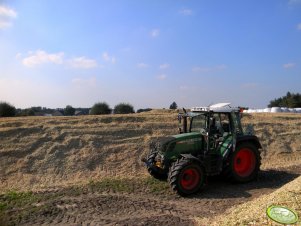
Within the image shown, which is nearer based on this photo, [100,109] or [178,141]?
[178,141]

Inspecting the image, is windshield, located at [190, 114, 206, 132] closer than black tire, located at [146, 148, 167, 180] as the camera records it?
No

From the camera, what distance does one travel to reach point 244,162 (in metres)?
11.8

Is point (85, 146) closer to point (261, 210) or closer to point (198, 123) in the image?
point (198, 123)

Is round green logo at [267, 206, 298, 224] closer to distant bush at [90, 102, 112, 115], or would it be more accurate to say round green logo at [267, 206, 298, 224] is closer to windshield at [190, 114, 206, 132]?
windshield at [190, 114, 206, 132]

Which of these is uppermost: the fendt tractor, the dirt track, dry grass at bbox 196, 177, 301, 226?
the fendt tractor

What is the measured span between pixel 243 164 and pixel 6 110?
19.6m

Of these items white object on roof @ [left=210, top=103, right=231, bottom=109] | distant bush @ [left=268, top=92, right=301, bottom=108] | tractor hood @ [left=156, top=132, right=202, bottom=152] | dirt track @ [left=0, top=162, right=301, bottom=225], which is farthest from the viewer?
distant bush @ [left=268, top=92, right=301, bottom=108]

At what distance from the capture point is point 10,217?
856cm

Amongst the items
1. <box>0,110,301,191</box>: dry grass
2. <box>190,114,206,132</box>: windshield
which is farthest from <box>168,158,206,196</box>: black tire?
<box>0,110,301,191</box>: dry grass

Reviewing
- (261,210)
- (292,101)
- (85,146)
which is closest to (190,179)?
(261,210)

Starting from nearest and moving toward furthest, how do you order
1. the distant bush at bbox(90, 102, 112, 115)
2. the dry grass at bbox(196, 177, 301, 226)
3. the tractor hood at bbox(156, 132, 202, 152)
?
1. the dry grass at bbox(196, 177, 301, 226)
2. the tractor hood at bbox(156, 132, 202, 152)
3. the distant bush at bbox(90, 102, 112, 115)

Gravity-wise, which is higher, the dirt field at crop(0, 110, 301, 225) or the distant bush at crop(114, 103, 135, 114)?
the distant bush at crop(114, 103, 135, 114)

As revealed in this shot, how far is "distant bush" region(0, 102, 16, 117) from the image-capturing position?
26.1 m

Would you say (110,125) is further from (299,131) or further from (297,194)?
(297,194)
